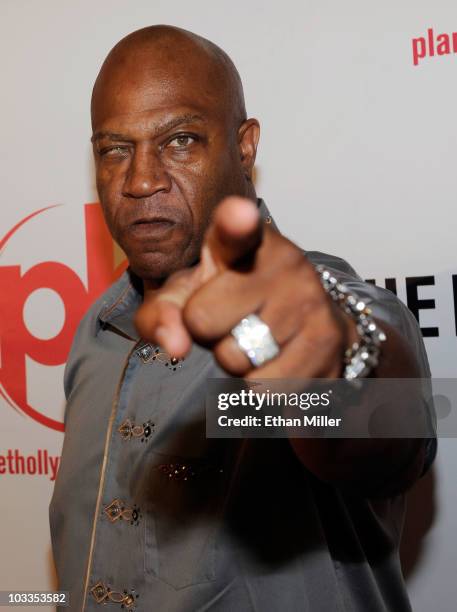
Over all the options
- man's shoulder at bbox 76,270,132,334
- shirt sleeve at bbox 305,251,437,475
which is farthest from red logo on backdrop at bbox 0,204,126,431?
shirt sleeve at bbox 305,251,437,475

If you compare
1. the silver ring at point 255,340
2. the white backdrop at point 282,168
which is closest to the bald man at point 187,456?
the silver ring at point 255,340

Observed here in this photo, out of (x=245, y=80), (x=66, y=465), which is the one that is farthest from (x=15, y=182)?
(x=66, y=465)

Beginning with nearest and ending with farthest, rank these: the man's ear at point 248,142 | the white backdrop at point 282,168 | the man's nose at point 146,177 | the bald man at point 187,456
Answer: the bald man at point 187,456, the man's nose at point 146,177, the man's ear at point 248,142, the white backdrop at point 282,168

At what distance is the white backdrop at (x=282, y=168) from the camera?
119 cm

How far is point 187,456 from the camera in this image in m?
0.82

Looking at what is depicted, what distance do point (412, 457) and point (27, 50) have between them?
129 cm

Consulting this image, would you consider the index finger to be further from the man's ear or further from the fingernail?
the man's ear

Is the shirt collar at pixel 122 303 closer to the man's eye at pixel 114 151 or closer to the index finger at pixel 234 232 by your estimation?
the man's eye at pixel 114 151

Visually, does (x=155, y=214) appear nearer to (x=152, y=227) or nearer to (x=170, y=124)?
(x=152, y=227)

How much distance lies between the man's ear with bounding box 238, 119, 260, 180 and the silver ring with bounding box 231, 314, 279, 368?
65 centimetres

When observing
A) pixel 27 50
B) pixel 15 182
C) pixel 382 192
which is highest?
pixel 27 50

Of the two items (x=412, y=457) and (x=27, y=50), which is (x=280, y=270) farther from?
(x=27, y=50)

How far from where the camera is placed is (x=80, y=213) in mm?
1453

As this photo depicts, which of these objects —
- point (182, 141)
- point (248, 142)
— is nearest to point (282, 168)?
point (248, 142)
